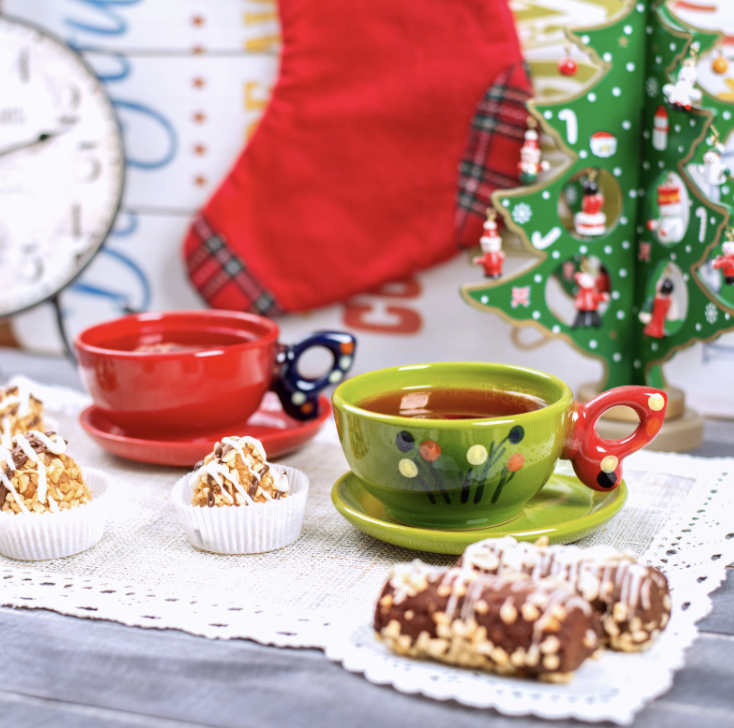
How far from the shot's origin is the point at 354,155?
3.43 feet

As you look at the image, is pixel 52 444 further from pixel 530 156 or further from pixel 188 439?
→ pixel 530 156

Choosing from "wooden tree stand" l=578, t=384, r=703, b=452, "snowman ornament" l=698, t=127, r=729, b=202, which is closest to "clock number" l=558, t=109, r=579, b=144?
"snowman ornament" l=698, t=127, r=729, b=202

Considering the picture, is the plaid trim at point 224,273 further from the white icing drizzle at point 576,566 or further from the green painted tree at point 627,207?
the white icing drizzle at point 576,566

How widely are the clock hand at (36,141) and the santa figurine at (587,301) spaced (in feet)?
2.07

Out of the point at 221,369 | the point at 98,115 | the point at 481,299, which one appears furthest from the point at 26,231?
the point at 481,299

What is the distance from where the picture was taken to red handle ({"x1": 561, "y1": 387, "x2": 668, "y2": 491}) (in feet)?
1.97

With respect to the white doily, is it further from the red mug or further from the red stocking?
the red stocking

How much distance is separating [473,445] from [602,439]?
0.38 ft

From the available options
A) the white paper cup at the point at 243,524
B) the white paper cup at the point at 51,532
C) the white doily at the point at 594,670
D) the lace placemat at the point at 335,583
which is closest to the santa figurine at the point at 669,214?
the lace placemat at the point at 335,583

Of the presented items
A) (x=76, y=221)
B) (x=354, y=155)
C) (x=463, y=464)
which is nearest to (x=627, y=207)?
(x=354, y=155)

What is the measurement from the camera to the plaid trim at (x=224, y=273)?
3.63 feet

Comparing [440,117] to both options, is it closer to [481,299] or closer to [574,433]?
[481,299]

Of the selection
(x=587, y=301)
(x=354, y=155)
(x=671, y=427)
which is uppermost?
(x=354, y=155)

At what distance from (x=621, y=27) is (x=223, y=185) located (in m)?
0.51
